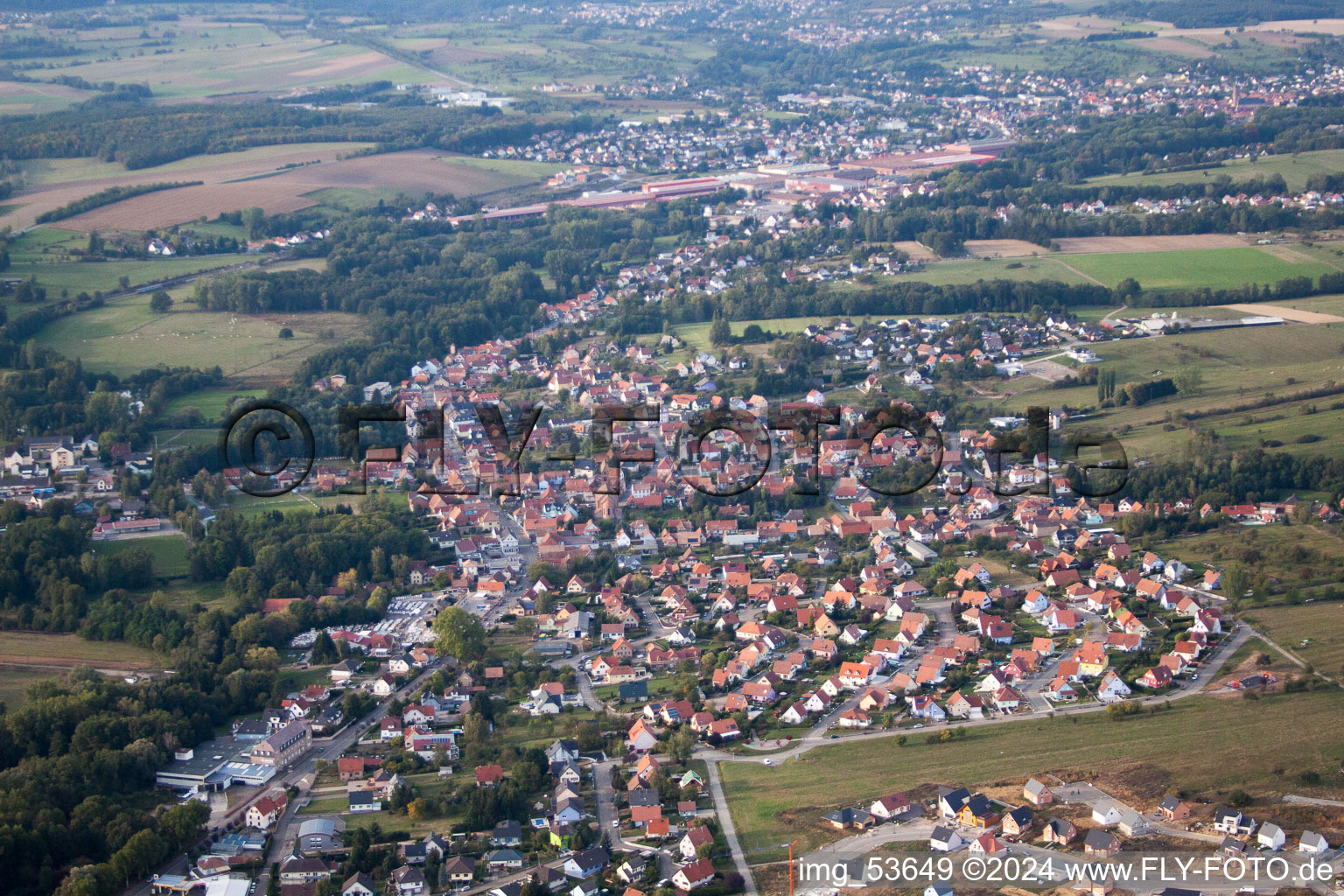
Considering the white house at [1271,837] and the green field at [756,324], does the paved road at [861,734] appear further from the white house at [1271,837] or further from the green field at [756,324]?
the green field at [756,324]

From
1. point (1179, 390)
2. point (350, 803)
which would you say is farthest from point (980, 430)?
point (350, 803)

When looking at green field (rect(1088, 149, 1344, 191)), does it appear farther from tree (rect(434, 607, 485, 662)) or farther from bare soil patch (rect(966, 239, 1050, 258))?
Result: tree (rect(434, 607, 485, 662))

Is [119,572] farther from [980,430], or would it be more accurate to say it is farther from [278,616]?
[980,430]

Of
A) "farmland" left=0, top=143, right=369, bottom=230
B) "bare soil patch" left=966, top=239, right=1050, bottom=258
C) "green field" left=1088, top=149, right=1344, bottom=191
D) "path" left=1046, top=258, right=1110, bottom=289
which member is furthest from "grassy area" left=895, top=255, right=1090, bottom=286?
"farmland" left=0, top=143, right=369, bottom=230

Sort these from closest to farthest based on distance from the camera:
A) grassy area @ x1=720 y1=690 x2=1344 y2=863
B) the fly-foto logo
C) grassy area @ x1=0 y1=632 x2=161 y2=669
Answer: grassy area @ x1=720 y1=690 x2=1344 y2=863
grassy area @ x1=0 y1=632 x2=161 y2=669
the fly-foto logo

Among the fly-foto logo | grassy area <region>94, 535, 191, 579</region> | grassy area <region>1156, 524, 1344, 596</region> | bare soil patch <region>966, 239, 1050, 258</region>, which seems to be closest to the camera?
grassy area <region>1156, 524, 1344, 596</region>

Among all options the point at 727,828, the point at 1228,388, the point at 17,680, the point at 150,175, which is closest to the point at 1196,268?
the point at 1228,388
